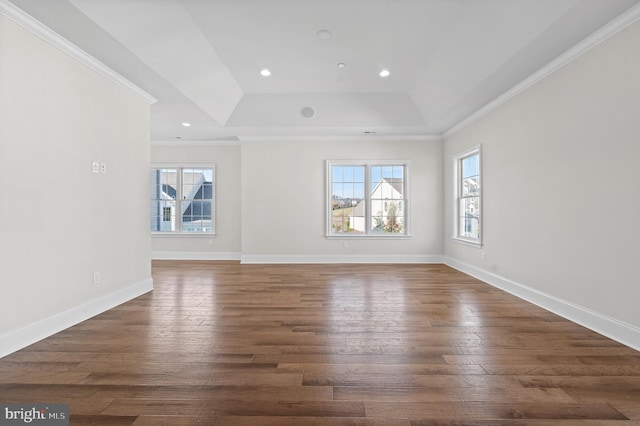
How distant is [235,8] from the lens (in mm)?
3121

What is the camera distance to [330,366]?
218cm

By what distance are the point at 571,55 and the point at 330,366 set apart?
374cm

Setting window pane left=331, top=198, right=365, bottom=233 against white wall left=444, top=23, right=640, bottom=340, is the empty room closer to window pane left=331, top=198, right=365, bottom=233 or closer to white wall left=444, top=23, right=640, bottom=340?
white wall left=444, top=23, right=640, bottom=340

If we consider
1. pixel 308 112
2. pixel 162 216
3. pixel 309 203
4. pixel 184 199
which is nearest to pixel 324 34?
pixel 308 112

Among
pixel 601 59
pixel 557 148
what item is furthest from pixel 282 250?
pixel 601 59

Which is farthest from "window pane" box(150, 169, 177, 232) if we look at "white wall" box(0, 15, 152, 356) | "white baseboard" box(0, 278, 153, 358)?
"white baseboard" box(0, 278, 153, 358)

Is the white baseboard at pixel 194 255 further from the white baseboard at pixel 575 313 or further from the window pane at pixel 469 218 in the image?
the white baseboard at pixel 575 313

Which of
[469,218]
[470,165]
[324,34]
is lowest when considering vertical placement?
[469,218]

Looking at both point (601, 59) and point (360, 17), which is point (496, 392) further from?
point (360, 17)

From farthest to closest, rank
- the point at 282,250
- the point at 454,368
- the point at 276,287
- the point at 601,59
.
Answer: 1. the point at 282,250
2. the point at 276,287
3. the point at 601,59
4. the point at 454,368

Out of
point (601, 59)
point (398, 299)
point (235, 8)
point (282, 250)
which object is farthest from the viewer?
point (282, 250)

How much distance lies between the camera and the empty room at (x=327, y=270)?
190 centimetres

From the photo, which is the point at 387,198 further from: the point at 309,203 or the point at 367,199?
the point at 309,203

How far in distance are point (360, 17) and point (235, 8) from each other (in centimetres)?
132
